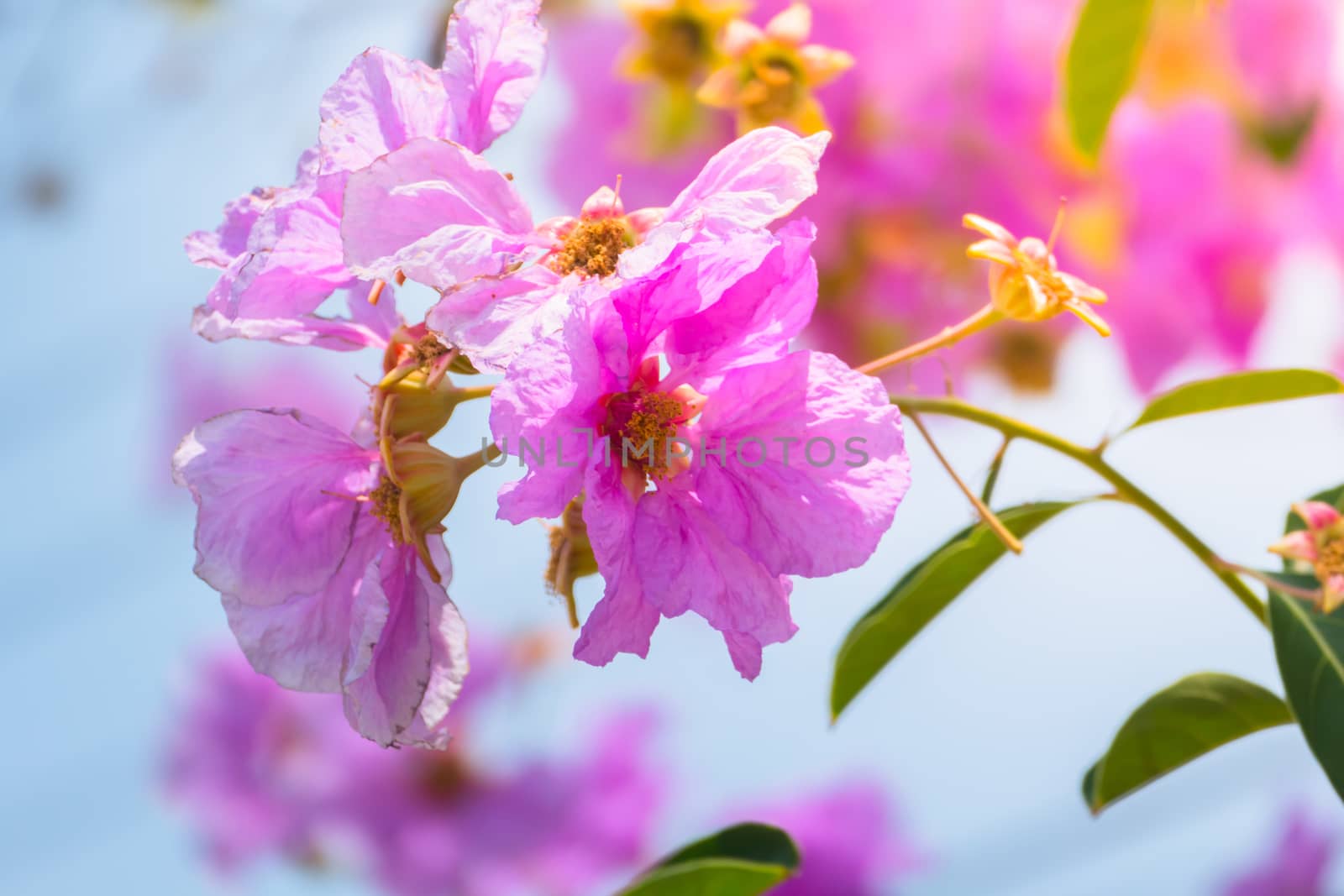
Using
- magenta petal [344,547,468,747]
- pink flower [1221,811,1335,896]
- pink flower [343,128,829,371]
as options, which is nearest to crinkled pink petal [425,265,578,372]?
pink flower [343,128,829,371]

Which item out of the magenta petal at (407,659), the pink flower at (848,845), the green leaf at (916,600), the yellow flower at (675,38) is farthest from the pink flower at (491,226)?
the pink flower at (848,845)

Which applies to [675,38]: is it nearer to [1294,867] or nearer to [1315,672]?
[1315,672]

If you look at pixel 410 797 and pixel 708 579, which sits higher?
pixel 708 579

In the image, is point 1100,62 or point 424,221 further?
point 1100,62

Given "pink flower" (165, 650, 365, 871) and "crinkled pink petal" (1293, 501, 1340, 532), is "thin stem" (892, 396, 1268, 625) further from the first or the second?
"pink flower" (165, 650, 365, 871)

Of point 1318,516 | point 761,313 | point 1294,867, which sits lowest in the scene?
point 1294,867

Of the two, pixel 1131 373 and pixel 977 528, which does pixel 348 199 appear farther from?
pixel 1131 373

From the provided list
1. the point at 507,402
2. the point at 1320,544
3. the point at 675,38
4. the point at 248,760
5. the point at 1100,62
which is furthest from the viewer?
the point at 248,760

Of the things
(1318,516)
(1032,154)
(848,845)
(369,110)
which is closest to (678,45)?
(1032,154)
